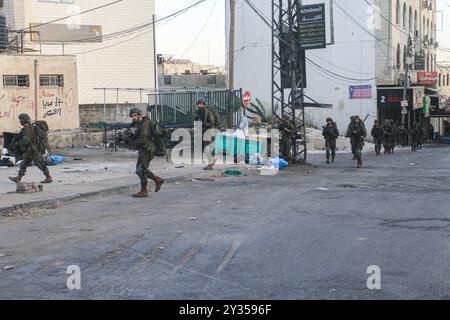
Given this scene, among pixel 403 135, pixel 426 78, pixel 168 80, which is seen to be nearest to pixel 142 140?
pixel 403 135

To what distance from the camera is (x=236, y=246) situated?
25.6 ft

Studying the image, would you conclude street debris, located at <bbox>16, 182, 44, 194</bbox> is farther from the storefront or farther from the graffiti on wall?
the storefront

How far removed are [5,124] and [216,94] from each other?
8859 mm

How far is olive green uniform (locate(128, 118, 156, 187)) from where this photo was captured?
12.3 metres

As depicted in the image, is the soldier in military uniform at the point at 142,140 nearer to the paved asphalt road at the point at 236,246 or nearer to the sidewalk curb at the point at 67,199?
the paved asphalt road at the point at 236,246

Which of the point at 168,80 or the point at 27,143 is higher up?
the point at 168,80

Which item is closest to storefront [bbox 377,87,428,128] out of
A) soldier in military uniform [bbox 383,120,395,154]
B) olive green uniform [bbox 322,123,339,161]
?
soldier in military uniform [bbox 383,120,395,154]

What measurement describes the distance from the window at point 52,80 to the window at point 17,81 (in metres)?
0.66

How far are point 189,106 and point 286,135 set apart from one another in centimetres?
953

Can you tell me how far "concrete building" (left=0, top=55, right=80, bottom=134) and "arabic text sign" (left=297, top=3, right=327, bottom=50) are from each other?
11085 mm

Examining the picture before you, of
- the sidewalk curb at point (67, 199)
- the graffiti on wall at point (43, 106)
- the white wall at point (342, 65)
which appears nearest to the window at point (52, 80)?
the graffiti on wall at point (43, 106)

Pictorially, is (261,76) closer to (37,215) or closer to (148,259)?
(37,215)

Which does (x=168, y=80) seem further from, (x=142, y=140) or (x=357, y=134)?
(x=142, y=140)
